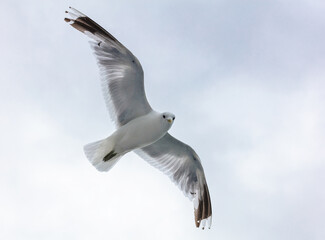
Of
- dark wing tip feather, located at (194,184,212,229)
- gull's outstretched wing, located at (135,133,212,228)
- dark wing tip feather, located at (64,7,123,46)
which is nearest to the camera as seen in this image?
dark wing tip feather, located at (64,7,123,46)

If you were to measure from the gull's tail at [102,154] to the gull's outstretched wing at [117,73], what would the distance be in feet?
1.61

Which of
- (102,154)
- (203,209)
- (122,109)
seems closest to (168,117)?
(122,109)

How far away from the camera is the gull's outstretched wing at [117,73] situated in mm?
10836

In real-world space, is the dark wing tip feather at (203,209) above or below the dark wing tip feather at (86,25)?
below

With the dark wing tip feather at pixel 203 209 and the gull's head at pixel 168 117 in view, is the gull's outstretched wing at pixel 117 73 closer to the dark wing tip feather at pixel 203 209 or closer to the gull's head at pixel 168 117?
the gull's head at pixel 168 117

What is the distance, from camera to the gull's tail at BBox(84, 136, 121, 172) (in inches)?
441

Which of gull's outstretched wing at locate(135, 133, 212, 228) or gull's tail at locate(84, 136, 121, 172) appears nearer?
gull's tail at locate(84, 136, 121, 172)

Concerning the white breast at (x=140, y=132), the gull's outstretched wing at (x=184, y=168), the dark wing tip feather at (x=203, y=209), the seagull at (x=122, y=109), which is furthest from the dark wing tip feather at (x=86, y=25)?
the dark wing tip feather at (x=203, y=209)

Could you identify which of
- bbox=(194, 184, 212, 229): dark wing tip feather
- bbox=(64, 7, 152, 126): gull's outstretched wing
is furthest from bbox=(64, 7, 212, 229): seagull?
bbox=(194, 184, 212, 229): dark wing tip feather

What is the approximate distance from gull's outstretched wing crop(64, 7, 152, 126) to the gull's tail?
1.61 feet

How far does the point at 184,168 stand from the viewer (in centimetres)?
1226

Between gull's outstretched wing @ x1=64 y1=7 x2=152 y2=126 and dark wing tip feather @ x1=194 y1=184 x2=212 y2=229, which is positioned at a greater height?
gull's outstretched wing @ x1=64 y1=7 x2=152 y2=126

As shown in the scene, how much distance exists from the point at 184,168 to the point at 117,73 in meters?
2.28

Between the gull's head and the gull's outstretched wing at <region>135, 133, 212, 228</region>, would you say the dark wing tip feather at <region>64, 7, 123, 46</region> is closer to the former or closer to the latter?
the gull's head
